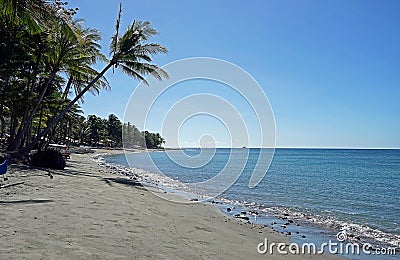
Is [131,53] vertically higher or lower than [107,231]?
higher

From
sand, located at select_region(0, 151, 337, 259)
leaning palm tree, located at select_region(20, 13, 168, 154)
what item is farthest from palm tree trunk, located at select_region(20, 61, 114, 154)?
sand, located at select_region(0, 151, 337, 259)

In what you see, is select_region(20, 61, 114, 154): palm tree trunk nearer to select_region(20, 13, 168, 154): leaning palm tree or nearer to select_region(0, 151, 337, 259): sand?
select_region(20, 13, 168, 154): leaning palm tree

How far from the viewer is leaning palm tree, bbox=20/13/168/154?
62.1ft

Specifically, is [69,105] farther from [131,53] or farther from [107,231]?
[107,231]

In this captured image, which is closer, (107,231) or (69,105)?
(107,231)

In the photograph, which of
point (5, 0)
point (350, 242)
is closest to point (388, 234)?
point (350, 242)

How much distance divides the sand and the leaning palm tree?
33.9ft

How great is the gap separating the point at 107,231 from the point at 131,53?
49.1 ft

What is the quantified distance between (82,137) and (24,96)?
68127 millimetres

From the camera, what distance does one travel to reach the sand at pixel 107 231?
15.3 feet

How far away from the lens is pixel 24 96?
19.4 m

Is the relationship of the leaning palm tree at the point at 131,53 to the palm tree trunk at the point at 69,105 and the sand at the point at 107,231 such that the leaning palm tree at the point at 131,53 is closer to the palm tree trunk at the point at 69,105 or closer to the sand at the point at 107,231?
the palm tree trunk at the point at 69,105

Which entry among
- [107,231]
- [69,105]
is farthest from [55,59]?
[107,231]

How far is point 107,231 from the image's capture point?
5.88 metres
